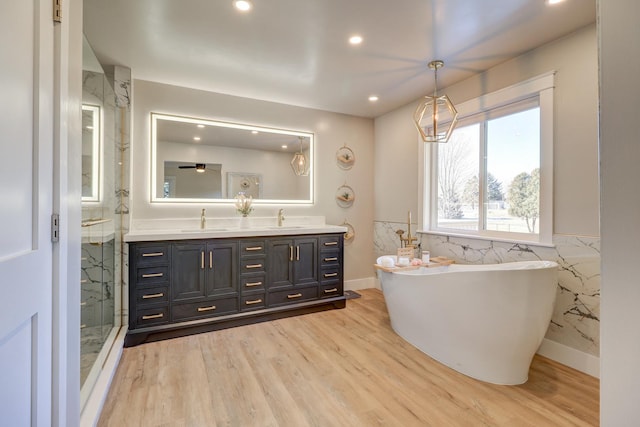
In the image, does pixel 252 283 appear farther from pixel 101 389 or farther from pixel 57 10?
pixel 57 10

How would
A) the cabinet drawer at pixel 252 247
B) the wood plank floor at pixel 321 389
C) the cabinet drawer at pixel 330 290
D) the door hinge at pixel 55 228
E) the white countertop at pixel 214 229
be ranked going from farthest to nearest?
the cabinet drawer at pixel 330 290 < the cabinet drawer at pixel 252 247 < the white countertop at pixel 214 229 < the wood plank floor at pixel 321 389 < the door hinge at pixel 55 228

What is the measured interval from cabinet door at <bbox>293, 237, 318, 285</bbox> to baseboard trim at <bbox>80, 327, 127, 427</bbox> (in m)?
1.70

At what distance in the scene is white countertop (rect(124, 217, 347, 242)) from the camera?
2.72m

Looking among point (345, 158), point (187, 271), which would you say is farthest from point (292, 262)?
point (345, 158)

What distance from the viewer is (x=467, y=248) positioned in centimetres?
307

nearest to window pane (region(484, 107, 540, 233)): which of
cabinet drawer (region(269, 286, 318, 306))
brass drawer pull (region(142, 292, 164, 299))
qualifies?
cabinet drawer (region(269, 286, 318, 306))

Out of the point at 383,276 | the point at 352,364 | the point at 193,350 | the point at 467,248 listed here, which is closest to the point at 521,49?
the point at 467,248

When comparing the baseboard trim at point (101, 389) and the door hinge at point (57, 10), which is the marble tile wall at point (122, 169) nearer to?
→ the baseboard trim at point (101, 389)

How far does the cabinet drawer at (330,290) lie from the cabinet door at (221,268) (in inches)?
40.1

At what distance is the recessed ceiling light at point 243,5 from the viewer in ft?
6.40

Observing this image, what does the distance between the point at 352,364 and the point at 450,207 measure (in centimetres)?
210

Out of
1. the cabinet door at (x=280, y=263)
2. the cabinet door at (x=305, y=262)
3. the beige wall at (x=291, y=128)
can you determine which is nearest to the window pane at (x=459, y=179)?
the beige wall at (x=291, y=128)

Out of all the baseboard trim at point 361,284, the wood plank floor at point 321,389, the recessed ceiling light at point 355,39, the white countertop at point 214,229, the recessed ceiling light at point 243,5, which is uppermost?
the recessed ceiling light at point 355,39

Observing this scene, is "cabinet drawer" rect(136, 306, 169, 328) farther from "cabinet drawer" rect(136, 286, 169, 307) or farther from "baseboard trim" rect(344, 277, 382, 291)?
"baseboard trim" rect(344, 277, 382, 291)
